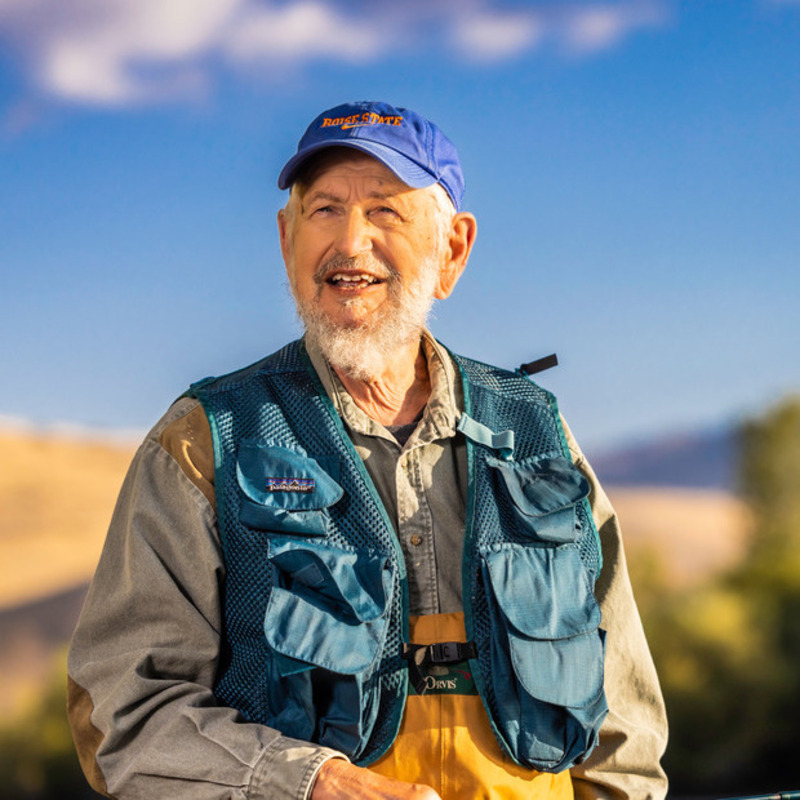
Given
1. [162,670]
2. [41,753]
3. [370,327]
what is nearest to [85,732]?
[162,670]

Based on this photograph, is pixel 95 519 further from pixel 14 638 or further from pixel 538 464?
pixel 538 464

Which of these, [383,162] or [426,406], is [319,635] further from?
[383,162]

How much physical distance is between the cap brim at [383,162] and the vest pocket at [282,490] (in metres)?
0.60

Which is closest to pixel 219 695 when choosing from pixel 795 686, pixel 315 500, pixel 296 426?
pixel 315 500

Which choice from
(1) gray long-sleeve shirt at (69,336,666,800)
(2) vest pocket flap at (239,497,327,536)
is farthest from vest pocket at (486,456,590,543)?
(2) vest pocket flap at (239,497,327,536)

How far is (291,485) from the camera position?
71.7 inches

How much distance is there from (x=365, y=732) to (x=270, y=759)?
19cm

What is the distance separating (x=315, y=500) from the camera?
5.95 feet

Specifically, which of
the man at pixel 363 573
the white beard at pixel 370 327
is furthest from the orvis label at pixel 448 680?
the white beard at pixel 370 327

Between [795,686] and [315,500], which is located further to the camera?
[795,686]

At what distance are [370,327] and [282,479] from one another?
0.40m

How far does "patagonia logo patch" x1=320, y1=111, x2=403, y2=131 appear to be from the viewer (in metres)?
2.02

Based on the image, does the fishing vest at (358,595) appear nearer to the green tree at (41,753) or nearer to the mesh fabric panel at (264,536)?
the mesh fabric panel at (264,536)

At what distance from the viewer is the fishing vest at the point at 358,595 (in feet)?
5.63
